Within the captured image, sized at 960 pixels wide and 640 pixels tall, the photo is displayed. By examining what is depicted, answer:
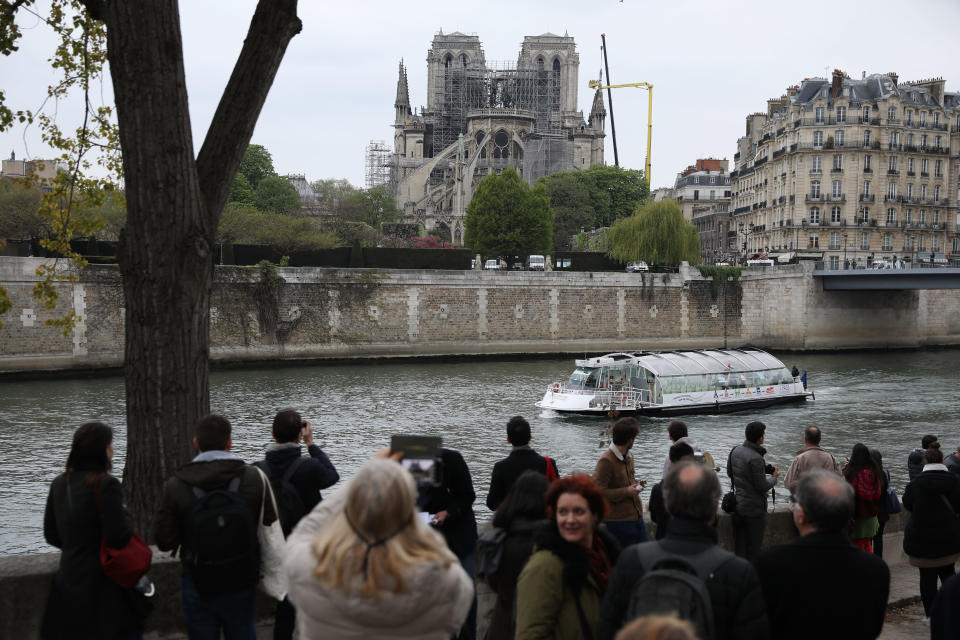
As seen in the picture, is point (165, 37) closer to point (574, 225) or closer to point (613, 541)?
point (613, 541)

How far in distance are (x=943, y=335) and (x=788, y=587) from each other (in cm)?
4695

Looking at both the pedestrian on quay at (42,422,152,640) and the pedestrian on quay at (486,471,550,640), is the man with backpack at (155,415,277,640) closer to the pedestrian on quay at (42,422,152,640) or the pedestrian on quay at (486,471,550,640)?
the pedestrian on quay at (42,422,152,640)

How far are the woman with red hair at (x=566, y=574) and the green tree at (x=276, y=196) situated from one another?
197 feet

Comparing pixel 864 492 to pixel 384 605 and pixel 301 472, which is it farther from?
pixel 384 605

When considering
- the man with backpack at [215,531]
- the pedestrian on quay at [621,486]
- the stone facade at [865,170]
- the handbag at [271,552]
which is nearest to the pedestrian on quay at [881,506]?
the pedestrian on quay at [621,486]

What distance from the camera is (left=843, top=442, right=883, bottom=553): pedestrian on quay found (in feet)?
19.2

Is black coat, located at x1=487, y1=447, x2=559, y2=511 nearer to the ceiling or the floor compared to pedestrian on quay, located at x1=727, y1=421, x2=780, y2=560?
nearer to the ceiling

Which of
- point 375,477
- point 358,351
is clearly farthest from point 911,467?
point 358,351

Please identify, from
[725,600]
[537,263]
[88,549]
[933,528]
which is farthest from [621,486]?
[537,263]

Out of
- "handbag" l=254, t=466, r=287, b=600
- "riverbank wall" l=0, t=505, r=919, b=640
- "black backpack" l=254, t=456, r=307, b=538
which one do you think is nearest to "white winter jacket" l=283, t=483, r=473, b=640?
"handbag" l=254, t=466, r=287, b=600

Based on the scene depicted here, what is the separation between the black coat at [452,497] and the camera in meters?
4.75

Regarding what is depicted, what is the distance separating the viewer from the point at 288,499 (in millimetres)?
4637

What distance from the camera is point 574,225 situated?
2677 inches

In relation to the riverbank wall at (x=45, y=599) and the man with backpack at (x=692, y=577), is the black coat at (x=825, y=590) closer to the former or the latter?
the man with backpack at (x=692, y=577)
